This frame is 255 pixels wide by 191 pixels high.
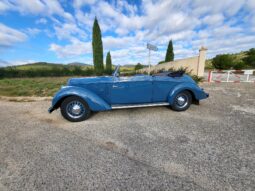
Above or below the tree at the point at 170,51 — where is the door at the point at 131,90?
below

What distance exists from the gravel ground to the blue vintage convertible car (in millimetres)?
357

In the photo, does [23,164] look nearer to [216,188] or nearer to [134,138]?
[134,138]

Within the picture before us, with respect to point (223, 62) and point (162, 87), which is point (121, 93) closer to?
point (162, 87)

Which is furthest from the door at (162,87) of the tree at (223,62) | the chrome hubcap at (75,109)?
the tree at (223,62)

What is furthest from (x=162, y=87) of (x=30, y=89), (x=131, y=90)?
(x=30, y=89)

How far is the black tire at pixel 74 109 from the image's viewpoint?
142 inches

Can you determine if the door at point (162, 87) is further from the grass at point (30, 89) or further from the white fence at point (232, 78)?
the white fence at point (232, 78)

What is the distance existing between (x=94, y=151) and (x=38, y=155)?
0.90m

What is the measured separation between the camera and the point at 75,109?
12.0 ft

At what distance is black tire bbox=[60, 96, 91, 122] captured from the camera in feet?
11.8

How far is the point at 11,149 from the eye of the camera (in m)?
2.49

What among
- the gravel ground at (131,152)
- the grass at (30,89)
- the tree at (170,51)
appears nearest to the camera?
the gravel ground at (131,152)

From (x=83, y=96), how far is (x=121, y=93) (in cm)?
98

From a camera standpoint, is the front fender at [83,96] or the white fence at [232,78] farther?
the white fence at [232,78]
